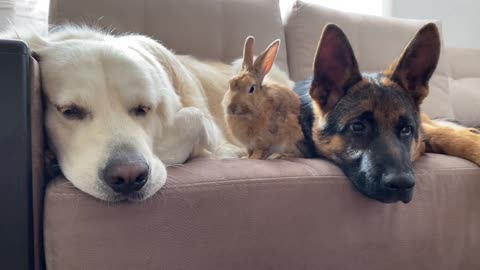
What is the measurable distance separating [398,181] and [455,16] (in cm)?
353

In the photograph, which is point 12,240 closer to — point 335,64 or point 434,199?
point 335,64

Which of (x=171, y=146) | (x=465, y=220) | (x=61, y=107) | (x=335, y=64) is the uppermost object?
(x=335, y=64)

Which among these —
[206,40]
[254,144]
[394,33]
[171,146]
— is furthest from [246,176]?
[394,33]

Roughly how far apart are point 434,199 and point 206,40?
143cm

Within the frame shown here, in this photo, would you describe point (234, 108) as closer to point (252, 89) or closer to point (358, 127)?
point (252, 89)

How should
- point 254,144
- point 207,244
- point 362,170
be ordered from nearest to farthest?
point 207,244, point 362,170, point 254,144

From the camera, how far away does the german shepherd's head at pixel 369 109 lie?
1269 millimetres

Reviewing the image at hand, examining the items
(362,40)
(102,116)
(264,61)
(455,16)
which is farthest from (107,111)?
(455,16)

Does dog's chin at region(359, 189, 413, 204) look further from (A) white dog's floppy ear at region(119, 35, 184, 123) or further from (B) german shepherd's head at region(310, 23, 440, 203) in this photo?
(A) white dog's floppy ear at region(119, 35, 184, 123)

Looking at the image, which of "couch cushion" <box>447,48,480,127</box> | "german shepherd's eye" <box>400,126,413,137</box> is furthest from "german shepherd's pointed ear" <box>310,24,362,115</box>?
"couch cushion" <box>447,48,480,127</box>

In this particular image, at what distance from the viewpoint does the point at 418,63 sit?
4.76ft

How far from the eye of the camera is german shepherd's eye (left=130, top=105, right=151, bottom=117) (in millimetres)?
1234

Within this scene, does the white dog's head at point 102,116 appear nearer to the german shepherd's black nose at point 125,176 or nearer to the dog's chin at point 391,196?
the german shepherd's black nose at point 125,176

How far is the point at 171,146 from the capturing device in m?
1.35
